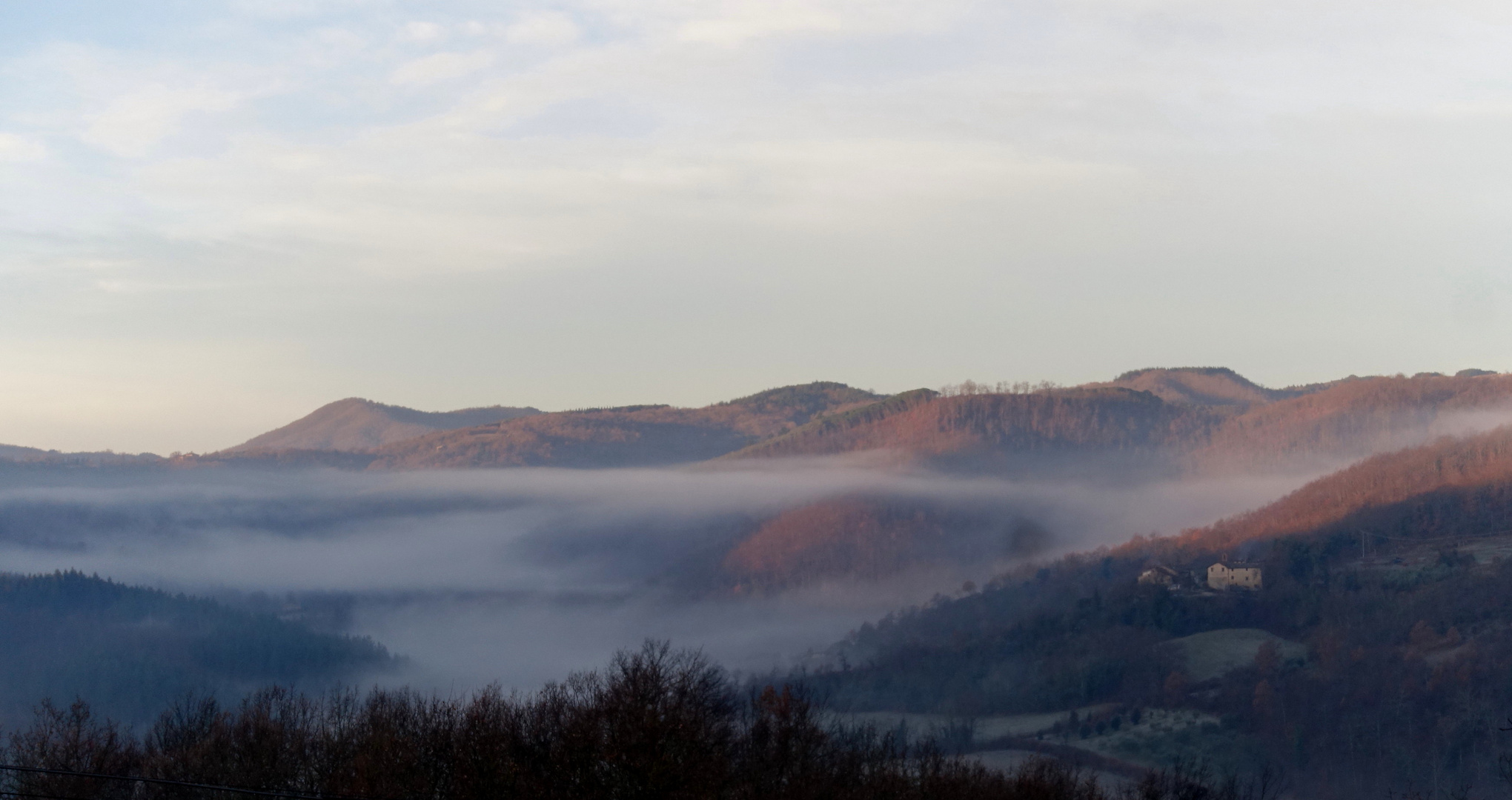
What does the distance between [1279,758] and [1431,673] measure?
32553 mm

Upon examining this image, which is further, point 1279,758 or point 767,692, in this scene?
point 1279,758

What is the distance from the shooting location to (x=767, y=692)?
81812 mm

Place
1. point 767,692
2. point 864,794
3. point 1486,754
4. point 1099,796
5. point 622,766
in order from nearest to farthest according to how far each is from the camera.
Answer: point 622,766
point 864,794
point 767,692
point 1099,796
point 1486,754

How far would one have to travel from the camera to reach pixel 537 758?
58281 mm

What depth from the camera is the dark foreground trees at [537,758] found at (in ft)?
171

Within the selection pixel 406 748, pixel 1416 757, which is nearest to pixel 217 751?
pixel 406 748

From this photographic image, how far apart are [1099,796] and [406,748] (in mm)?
49405

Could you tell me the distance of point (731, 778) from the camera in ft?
181

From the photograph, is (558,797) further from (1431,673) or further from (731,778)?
(1431,673)

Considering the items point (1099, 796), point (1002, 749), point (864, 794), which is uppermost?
point (864, 794)

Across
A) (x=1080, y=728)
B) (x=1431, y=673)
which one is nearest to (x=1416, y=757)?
(x=1431, y=673)

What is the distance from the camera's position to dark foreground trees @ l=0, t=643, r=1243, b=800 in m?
52.0

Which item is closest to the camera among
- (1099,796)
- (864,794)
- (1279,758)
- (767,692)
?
(864,794)

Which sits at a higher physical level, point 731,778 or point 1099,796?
point 731,778
